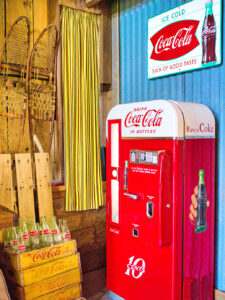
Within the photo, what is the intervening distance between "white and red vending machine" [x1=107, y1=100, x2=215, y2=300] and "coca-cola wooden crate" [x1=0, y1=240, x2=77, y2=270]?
463 millimetres

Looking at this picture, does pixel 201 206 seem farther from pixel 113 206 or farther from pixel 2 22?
pixel 2 22

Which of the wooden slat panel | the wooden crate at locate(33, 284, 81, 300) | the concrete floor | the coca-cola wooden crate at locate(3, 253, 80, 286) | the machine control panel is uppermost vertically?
the wooden slat panel

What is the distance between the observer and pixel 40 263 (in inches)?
96.1

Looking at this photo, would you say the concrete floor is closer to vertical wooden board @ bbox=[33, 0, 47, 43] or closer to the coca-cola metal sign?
the coca-cola metal sign

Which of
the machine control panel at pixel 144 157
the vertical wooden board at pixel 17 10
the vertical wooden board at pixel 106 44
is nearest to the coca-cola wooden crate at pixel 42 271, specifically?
the machine control panel at pixel 144 157

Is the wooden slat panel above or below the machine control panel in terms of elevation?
above

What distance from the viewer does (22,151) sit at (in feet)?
10.2

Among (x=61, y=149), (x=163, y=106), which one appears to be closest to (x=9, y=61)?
(x=61, y=149)

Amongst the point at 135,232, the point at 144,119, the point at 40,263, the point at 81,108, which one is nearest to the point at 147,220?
the point at 135,232

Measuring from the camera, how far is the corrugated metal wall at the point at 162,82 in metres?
2.47

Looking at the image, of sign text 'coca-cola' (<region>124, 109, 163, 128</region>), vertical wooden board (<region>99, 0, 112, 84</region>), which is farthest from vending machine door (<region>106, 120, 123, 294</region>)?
vertical wooden board (<region>99, 0, 112, 84</region>)

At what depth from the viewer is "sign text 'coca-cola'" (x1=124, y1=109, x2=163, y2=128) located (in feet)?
7.48

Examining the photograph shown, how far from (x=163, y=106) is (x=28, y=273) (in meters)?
1.61

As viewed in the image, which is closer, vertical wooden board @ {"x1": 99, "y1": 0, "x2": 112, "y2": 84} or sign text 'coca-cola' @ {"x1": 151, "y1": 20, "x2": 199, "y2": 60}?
sign text 'coca-cola' @ {"x1": 151, "y1": 20, "x2": 199, "y2": 60}
